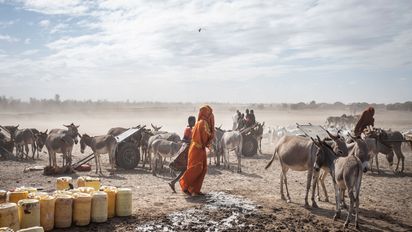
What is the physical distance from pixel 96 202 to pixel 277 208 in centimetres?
451

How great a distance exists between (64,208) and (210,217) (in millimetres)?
3147

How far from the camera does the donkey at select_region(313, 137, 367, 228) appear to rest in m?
7.80

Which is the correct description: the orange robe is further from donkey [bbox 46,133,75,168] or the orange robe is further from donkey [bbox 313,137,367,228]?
donkey [bbox 46,133,75,168]

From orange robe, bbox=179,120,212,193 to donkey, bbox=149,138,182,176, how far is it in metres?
5.41

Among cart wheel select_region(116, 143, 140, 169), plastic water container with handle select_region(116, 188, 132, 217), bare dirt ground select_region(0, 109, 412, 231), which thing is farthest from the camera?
cart wheel select_region(116, 143, 140, 169)

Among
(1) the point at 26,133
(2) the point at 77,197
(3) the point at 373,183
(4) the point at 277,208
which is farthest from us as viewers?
(1) the point at 26,133

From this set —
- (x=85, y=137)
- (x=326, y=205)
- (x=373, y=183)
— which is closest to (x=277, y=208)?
(x=326, y=205)

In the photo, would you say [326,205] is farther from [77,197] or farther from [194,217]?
[77,197]

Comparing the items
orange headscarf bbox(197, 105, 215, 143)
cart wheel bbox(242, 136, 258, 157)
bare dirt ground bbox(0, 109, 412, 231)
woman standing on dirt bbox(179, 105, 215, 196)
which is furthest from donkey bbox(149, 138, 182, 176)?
cart wheel bbox(242, 136, 258, 157)

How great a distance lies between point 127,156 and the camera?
53.1 ft

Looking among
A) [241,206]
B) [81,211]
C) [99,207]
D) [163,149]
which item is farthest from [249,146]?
[81,211]

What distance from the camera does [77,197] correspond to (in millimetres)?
7070

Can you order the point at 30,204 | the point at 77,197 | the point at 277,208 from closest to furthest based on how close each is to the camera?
the point at 30,204 → the point at 77,197 → the point at 277,208

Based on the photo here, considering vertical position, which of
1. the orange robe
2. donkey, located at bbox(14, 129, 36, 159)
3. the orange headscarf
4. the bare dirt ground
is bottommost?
the bare dirt ground
